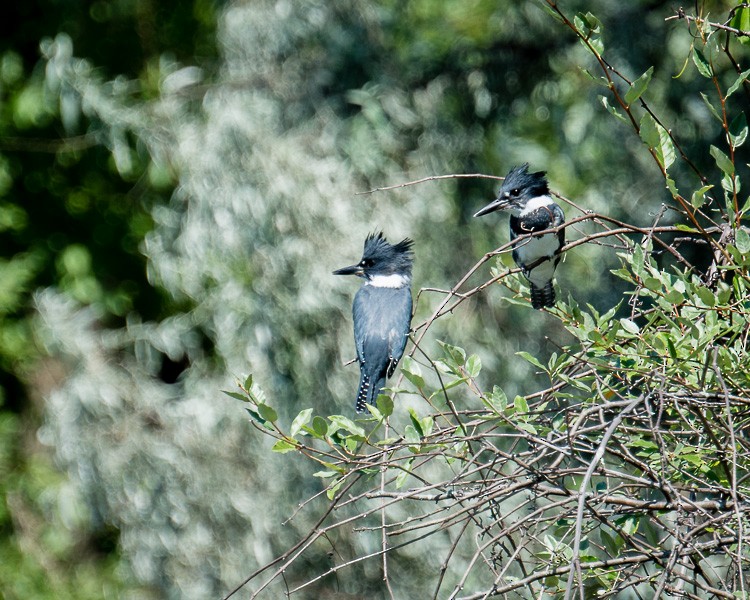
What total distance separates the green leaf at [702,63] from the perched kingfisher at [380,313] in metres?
1.44

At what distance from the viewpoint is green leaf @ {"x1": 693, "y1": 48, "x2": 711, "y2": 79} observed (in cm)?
156

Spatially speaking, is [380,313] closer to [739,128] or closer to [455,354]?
[455,354]

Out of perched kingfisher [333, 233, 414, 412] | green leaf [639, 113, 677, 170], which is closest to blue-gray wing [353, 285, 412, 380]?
perched kingfisher [333, 233, 414, 412]

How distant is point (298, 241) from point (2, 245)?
278cm

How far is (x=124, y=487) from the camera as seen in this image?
16.0ft

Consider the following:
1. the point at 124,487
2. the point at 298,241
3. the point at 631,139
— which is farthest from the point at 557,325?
the point at 124,487

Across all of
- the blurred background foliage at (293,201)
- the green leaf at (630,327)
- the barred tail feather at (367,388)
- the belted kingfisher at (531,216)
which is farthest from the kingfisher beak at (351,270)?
the green leaf at (630,327)

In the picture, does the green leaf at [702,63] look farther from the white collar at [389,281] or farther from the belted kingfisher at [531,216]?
the white collar at [389,281]

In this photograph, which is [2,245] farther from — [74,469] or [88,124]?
[74,469]

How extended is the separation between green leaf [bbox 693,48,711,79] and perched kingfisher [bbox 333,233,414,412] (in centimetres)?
144

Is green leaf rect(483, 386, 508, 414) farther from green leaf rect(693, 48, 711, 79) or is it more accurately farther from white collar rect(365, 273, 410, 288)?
white collar rect(365, 273, 410, 288)

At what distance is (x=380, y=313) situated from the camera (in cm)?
323

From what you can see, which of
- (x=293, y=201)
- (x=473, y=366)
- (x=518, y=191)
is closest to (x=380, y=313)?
(x=518, y=191)

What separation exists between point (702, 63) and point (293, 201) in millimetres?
2850
